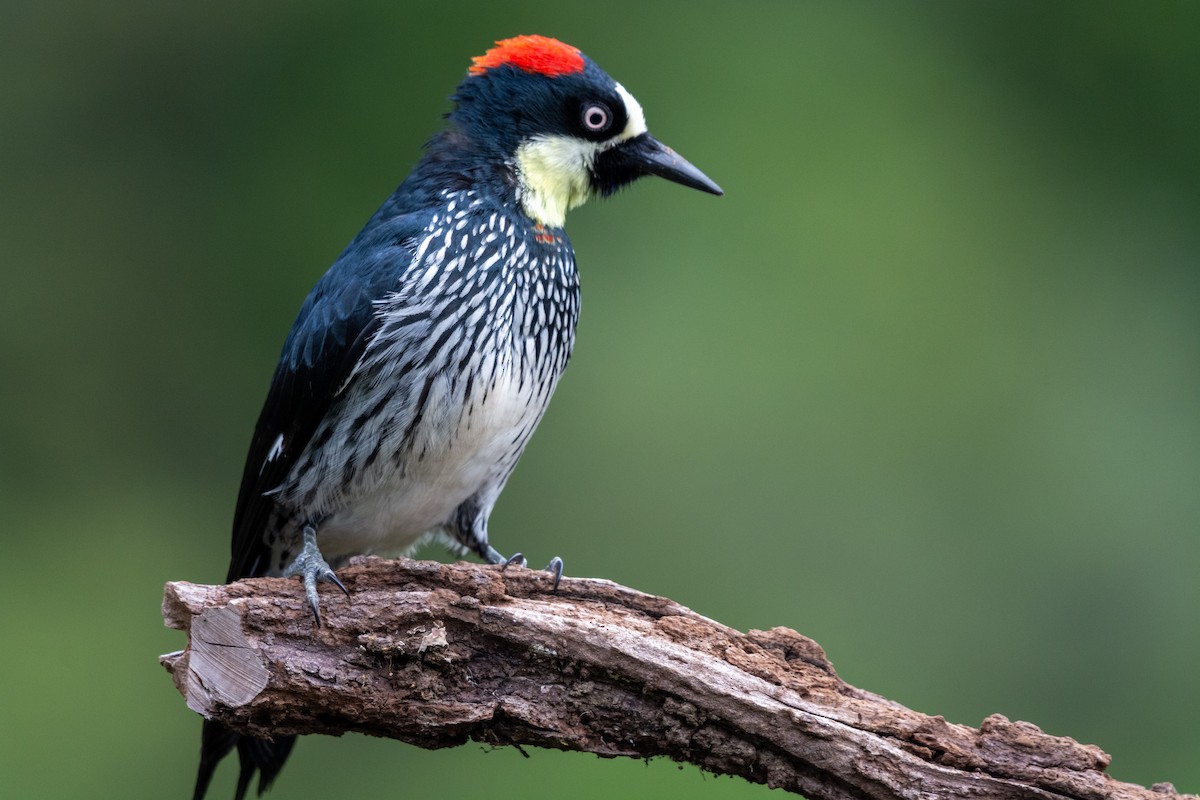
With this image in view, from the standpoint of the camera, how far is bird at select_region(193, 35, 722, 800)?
3.47 m

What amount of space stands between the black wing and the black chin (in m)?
0.56

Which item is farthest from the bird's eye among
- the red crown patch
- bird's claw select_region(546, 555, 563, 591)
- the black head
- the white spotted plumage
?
bird's claw select_region(546, 555, 563, 591)

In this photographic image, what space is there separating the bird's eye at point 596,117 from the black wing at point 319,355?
1.75 feet

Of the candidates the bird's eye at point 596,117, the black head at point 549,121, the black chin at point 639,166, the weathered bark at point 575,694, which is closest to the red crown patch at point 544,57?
the black head at point 549,121

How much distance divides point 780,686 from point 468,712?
0.65 m

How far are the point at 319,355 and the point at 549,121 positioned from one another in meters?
0.90

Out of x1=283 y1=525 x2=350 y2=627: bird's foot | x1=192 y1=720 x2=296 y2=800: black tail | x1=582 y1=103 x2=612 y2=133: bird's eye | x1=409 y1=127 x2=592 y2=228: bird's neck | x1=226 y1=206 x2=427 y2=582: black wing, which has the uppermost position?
x1=582 y1=103 x2=612 y2=133: bird's eye

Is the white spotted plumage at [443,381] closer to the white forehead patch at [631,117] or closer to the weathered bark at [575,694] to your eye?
the white forehead patch at [631,117]

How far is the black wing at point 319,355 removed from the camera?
3498mm

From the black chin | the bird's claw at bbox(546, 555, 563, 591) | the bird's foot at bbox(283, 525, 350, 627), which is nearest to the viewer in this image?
the bird's foot at bbox(283, 525, 350, 627)

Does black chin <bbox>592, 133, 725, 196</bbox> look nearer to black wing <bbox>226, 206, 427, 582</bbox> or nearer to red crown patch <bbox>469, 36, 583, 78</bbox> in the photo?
red crown patch <bbox>469, 36, 583, 78</bbox>

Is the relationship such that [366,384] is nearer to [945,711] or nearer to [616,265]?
[616,265]

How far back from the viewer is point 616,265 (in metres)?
5.59

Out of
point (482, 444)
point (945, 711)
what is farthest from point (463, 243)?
point (945, 711)
